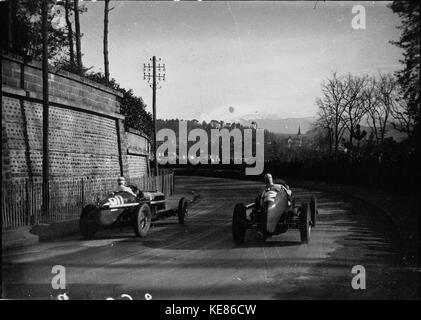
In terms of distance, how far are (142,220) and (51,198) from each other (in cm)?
388

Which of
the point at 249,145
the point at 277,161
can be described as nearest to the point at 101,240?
the point at 277,161

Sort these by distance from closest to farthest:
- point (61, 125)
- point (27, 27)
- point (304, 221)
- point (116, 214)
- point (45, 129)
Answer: point (304, 221)
point (116, 214)
point (45, 129)
point (61, 125)
point (27, 27)

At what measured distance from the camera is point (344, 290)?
17.9ft

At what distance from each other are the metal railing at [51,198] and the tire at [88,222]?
1842 millimetres

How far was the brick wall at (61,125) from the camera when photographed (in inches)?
446

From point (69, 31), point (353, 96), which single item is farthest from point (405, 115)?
point (69, 31)

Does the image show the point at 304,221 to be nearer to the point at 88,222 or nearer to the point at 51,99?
the point at 88,222

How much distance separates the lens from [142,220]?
1000 cm

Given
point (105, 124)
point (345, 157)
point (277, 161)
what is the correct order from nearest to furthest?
point (105, 124)
point (345, 157)
point (277, 161)

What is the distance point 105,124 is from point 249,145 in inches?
2303

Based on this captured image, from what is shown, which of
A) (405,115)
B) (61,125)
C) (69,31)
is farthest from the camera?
(405,115)

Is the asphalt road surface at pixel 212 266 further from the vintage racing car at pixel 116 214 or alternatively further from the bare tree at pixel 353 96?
the bare tree at pixel 353 96

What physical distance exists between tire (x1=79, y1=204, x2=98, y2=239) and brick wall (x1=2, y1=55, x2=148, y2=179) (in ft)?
8.71
